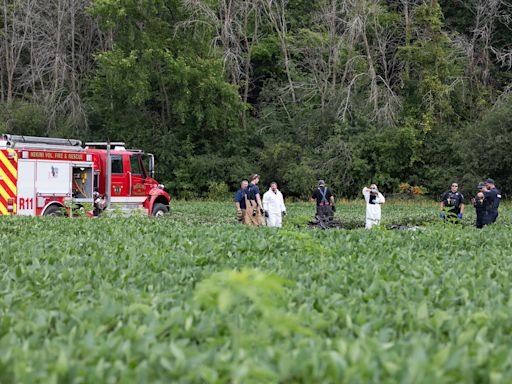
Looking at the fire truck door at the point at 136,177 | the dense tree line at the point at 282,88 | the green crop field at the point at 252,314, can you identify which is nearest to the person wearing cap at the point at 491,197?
the green crop field at the point at 252,314

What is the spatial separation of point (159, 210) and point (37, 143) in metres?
6.24

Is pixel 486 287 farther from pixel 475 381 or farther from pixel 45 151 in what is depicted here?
pixel 45 151

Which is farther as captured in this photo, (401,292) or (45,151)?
(45,151)

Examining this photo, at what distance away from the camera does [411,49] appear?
46781mm

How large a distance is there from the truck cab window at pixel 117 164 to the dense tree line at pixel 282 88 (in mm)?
18530

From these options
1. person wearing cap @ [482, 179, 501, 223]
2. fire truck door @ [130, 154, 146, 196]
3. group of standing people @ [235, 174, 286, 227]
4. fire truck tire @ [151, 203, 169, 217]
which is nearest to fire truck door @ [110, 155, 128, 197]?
fire truck door @ [130, 154, 146, 196]

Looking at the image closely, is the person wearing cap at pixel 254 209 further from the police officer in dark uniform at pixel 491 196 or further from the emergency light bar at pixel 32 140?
the emergency light bar at pixel 32 140

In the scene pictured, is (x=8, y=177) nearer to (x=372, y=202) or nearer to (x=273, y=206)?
(x=273, y=206)

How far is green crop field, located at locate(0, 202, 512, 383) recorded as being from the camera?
4.13 m

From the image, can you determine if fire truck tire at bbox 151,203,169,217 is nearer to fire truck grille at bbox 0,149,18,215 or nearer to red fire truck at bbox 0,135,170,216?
red fire truck at bbox 0,135,170,216

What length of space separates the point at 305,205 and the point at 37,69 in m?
21.1

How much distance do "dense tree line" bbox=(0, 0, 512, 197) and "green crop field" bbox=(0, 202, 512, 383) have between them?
35715mm

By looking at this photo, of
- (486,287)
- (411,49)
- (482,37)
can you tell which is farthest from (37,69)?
(486,287)

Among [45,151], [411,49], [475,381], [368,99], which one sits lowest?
[475,381]
